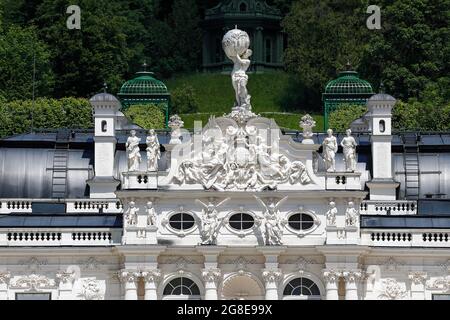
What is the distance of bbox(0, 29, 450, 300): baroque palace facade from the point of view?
12050 cm

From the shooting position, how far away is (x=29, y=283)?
121 m

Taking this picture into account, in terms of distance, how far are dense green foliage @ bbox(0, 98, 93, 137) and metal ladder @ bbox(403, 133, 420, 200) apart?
37.3m

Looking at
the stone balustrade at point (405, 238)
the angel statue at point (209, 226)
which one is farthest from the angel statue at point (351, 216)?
the angel statue at point (209, 226)

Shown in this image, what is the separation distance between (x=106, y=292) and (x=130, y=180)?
4.85 m

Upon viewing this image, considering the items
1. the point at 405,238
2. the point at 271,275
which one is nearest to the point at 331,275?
the point at 271,275

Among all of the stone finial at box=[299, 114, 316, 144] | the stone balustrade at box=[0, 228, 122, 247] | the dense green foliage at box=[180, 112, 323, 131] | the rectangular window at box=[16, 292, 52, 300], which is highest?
the dense green foliage at box=[180, 112, 323, 131]

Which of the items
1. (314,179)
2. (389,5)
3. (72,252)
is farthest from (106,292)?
(389,5)

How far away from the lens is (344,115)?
16775cm

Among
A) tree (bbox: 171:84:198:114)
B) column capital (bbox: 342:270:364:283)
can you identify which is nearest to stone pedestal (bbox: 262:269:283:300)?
column capital (bbox: 342:270:364:283)

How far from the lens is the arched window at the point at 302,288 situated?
397 ft

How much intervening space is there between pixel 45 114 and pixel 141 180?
160 ft

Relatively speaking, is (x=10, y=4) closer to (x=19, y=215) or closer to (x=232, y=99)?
(x=232, y=99)

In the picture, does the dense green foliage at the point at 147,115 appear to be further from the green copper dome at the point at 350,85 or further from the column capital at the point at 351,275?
the column capital at the point at 351,275

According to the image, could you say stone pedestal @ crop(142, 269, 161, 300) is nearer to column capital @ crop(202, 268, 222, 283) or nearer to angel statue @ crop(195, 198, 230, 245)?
column capital @ crop(202, 268, 222, 283)
